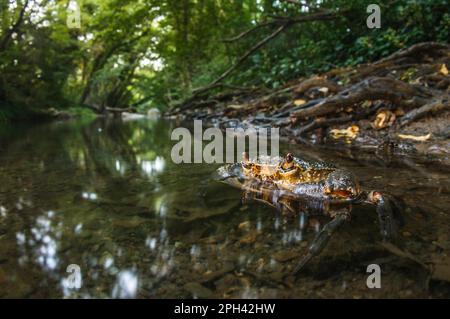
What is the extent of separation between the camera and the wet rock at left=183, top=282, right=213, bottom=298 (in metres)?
1.47

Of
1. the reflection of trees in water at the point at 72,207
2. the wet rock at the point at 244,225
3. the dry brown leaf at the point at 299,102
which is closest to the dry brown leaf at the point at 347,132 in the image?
the dry brown leaf at the point at 299,102

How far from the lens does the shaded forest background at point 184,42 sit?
9352mm

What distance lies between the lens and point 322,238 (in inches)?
73.2

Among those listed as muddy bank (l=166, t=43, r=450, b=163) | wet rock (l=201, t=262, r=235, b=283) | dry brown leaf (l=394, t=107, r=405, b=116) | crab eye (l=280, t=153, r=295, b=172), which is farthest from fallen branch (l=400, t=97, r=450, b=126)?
wet rock (l=201, t=262, r=235, b=283)

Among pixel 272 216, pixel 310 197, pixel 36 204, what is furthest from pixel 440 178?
pixel 36 204

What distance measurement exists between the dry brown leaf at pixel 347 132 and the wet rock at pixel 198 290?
4.61 m


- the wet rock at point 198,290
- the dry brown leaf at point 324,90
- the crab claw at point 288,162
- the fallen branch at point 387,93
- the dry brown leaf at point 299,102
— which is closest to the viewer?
the wet rock at point 198,290

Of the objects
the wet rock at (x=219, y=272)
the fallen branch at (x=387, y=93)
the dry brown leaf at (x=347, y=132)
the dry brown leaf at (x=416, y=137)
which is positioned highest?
the fallen branch at (x=387, y=93)

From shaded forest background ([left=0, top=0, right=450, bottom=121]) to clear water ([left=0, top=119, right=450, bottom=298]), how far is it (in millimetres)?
7311

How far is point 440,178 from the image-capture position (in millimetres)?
3062

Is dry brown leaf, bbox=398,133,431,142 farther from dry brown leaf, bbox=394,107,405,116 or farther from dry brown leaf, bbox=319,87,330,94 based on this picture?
dry brown leaf, bbox=319,87,330,94

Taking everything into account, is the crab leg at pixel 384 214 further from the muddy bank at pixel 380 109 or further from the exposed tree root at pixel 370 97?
the exposed tree root at pixel 370 97

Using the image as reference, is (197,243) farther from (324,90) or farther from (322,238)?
(324,90)
